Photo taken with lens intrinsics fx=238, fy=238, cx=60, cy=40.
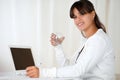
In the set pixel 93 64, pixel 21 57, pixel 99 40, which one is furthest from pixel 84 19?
pixel 21 57

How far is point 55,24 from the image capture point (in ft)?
7.47

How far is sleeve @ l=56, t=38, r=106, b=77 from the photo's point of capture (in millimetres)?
1363

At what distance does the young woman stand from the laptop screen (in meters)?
0.32

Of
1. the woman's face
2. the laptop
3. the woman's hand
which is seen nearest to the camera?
the woman's hand

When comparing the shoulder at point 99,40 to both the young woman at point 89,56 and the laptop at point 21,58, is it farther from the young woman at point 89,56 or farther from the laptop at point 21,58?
the laptop at point 21,58

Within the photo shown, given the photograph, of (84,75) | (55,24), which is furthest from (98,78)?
(55,24)

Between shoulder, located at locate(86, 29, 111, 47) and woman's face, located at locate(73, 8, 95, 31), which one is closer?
shoulder, located at locate(86, 29, 111, 47)

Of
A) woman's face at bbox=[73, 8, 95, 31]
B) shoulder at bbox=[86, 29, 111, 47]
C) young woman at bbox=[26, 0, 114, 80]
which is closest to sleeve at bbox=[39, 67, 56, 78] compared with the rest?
young woman at bbox=[26, 0, 114, 80]

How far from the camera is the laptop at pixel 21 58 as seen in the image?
5.48 feet

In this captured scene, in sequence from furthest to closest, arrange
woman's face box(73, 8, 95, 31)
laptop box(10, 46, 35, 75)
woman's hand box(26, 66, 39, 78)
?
laptop box(10, 46, 35, 75) → woman's face box(73, 8, 95, 31) → woman's hand box(26, 66, 39, 78)

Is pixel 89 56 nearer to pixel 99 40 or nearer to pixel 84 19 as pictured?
pixel 99 40

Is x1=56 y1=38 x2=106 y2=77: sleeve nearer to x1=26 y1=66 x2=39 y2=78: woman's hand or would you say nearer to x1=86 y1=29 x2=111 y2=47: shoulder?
x1=86 y1=29 x2=111 y2=47: shoulder

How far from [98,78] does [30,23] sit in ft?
3.38

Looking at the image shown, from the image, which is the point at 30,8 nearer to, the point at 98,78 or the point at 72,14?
the point at 72,14
